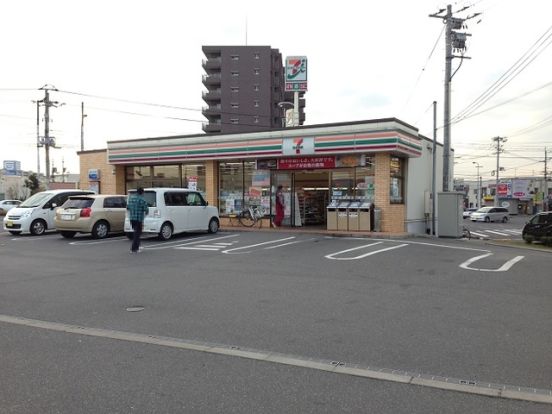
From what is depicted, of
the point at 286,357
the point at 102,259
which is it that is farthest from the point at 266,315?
the point at 102,259

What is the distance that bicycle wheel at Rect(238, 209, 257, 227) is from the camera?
2175 centimetres

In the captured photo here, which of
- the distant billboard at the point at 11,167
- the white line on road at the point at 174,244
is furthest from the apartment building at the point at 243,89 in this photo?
the white line on road at the point at 174,244

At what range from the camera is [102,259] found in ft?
40.9

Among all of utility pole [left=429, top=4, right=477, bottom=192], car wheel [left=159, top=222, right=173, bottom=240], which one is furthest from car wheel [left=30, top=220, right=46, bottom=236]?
utility pole [left=429, top=4, right=477, bottom=192]

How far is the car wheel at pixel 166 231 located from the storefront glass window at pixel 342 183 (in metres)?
7.24

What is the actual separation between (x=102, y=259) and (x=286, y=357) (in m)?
8.71

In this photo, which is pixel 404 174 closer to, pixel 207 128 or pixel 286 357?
pixel 286 357

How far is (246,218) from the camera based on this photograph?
71.8ft

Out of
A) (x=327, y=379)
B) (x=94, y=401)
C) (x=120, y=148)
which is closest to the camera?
(x=94, y=401)

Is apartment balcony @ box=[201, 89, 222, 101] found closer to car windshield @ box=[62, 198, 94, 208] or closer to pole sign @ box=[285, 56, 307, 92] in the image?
pole sign @ box=[285, 56, 307, 92]

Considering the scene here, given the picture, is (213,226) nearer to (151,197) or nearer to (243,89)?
(151,197)

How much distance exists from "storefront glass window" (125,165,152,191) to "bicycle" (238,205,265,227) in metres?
6.50

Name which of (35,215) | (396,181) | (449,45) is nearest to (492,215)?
(449,45)

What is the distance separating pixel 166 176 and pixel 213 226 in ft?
23.6
